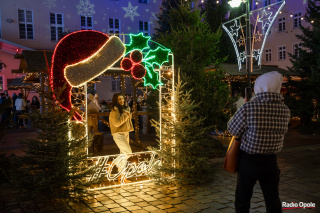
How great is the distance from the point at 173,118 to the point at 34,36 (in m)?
22.0

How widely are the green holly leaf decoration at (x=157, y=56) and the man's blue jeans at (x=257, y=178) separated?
3407 millimetres

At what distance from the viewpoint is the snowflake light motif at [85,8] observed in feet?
85.6

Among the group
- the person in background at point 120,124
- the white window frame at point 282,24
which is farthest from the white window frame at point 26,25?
the white window frame at point 282,24

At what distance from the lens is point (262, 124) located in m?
3.53

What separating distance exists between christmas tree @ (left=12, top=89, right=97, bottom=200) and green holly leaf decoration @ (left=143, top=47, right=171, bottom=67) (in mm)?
2143

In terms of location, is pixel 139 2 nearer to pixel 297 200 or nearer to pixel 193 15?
pixel 193 15

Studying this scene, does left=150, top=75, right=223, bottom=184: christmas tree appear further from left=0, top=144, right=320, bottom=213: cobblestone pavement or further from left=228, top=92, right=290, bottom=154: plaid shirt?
left=228, top=92, right=290, bottom=154: plaid shirt

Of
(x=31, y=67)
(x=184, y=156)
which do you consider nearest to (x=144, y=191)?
(x=184, y=156)

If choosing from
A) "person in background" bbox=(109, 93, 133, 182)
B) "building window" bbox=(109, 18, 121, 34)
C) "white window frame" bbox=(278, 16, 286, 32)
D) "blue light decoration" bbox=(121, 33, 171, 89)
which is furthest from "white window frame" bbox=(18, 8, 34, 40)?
"white window frame" bbox=(278, 16, 286, 32)

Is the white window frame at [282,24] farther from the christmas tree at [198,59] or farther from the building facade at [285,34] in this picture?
the christmas tree at [198,59]

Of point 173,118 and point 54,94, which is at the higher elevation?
point 54,94

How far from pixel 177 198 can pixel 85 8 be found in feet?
80.1

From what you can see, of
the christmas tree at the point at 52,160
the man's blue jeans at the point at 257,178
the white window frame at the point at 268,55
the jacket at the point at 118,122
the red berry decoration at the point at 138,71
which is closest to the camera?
the man's blue jeans at the point at 257,178

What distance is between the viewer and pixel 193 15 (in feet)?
29.2
